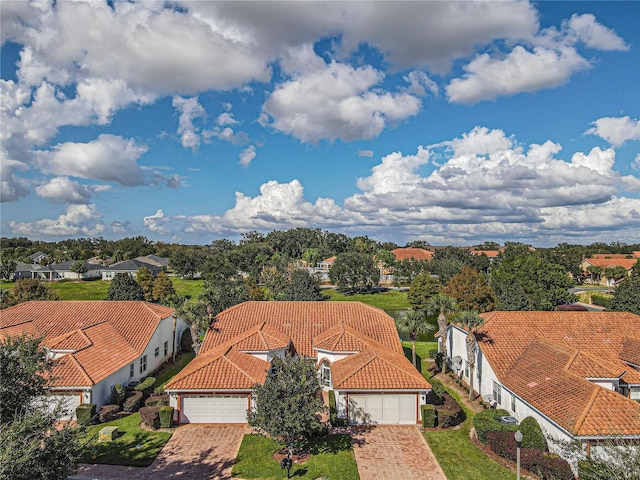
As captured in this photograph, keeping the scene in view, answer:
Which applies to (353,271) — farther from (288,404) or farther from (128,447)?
(288,404)

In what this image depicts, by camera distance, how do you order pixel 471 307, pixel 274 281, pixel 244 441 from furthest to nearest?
pixel 274 281, pixel 471 307, pixel 244 441

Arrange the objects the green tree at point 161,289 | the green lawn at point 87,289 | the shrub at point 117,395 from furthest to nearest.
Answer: the green lawn at point 87,289 → the green tree at point 161,289 → the shrub at point 117,395

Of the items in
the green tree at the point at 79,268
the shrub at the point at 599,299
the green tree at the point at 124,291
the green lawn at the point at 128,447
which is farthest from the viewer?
the green tree at the point at 79,268

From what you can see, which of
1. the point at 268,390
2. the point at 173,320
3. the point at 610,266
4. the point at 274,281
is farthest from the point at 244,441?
the point at 610,266

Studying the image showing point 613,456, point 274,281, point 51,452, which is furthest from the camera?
point 274,281

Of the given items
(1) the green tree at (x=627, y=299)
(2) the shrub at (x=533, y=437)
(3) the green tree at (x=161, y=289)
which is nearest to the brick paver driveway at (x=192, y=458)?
(2) the shrub at (x=533, y=437)

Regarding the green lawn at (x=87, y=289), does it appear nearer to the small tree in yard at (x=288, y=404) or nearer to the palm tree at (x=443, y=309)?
the palm tree at (x=443, y=309)

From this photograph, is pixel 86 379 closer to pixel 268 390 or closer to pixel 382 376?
pixel 268 390
